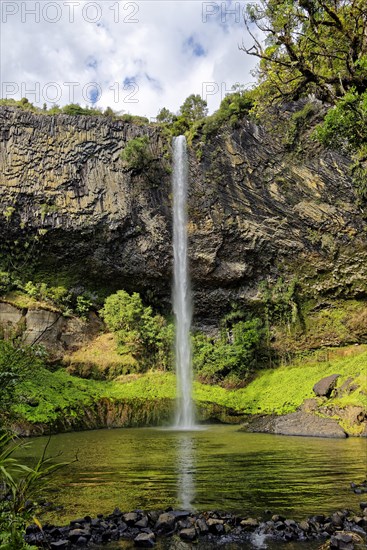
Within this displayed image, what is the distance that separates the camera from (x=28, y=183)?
24.0m

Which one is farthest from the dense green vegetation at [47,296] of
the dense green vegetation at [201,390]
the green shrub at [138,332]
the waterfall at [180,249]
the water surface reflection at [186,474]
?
the water surface reflection at [186,474]

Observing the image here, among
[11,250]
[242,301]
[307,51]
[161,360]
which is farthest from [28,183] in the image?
[307,51]

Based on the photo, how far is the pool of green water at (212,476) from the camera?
5781 millimetres

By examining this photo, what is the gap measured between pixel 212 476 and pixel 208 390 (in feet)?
46.4

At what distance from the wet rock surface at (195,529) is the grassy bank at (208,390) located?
33.8 ft

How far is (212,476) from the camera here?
7609 millimetres

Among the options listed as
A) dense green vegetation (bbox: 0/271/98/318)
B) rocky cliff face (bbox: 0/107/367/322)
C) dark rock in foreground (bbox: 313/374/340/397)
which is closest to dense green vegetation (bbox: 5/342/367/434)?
dark rock in foreground (bbox: 313/374/340/397)

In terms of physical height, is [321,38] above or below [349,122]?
above

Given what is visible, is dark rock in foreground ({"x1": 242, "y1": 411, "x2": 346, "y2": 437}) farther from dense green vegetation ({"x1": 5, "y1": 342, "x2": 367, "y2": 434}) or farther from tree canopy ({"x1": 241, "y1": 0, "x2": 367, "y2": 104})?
tree canopy ({"x1": 241, "y1": 0, "x2": 367, "y2": 104})

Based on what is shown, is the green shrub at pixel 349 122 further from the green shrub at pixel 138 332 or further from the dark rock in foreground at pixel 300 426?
the green shrub at pixel 138 332

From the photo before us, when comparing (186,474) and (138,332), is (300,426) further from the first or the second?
(138,332)

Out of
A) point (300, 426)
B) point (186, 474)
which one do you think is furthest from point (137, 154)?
point (186, 474)

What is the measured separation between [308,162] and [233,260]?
646cm

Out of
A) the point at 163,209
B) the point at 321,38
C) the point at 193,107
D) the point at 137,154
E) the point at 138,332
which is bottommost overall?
the point at 138,332
